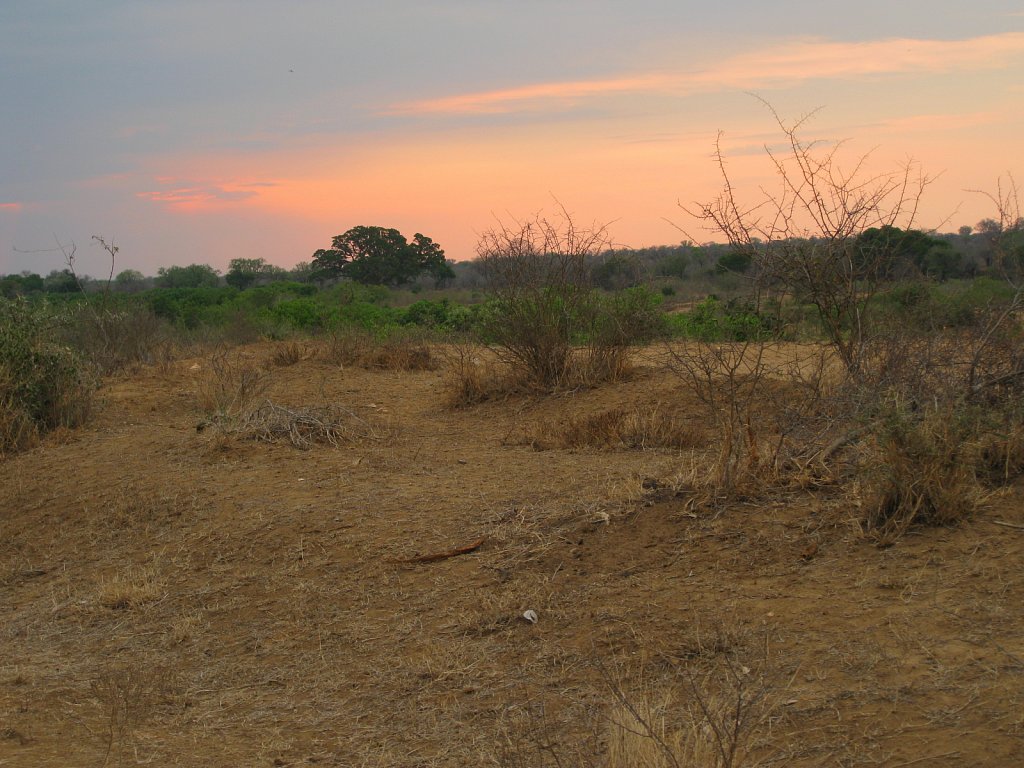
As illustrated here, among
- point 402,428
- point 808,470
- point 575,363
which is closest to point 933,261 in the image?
point 575,363

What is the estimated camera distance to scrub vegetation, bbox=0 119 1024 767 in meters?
3.39

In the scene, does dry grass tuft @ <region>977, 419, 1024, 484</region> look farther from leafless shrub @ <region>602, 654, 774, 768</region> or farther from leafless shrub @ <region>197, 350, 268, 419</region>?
leafless shrub @ <region>197, 350, 268, 419</region>

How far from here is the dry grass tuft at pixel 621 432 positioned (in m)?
7.64

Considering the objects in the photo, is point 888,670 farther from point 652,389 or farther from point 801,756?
point 652,389

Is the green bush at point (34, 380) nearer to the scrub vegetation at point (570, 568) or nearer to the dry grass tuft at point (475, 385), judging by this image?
the scrub vegetation at point (570, 568)

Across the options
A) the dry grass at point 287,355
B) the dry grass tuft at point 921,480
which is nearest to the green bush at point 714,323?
the dry grass at point 287,355

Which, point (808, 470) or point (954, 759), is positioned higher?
point (808, 470)

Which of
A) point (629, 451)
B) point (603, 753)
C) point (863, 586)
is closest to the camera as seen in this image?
point (603, 753)

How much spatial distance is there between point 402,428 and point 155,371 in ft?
18.1

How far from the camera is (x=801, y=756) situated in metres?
2.97

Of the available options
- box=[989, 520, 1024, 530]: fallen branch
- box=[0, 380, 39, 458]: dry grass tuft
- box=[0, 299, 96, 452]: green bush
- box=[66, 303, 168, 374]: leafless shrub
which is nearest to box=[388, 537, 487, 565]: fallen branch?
box=[989, 520, 1024, 530]: fallen branch

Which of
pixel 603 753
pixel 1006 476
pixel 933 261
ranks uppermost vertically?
pixel 933 261

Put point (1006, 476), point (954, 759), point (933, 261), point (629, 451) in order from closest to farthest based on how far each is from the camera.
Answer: point (954, 759) < point (1006, 476) < point (629, 451) < point (933, 261)

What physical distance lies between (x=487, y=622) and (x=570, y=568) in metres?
0.59
